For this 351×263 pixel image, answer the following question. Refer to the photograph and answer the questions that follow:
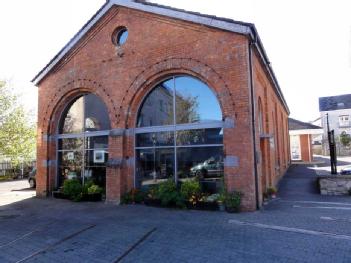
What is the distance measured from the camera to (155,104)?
1118cm

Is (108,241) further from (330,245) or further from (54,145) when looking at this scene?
(54,145)

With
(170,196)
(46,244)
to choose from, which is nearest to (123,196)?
(170,196)

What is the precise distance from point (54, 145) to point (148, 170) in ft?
17.8

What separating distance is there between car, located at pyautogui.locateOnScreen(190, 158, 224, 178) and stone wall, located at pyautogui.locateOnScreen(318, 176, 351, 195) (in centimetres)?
521

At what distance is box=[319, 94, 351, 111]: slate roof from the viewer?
1909 inches

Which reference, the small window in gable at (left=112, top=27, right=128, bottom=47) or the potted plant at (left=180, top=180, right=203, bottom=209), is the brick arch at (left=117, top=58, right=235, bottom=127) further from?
the potted plant at (left=180, top=180, right=203, bottom=209)

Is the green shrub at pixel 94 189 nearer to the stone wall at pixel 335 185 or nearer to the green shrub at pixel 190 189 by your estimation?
the green shrub at pixel 190 189

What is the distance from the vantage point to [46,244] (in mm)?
6367

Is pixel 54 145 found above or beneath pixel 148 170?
above

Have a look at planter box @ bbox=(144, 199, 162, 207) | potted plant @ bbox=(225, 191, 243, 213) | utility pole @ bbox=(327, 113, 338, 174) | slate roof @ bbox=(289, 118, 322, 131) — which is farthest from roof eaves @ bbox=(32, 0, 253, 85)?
slate roof @ bbox=(289, 118, 322, 131)

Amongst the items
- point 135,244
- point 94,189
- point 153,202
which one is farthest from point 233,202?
point 94,189

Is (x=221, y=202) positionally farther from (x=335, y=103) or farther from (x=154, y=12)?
(x=335, y=103)

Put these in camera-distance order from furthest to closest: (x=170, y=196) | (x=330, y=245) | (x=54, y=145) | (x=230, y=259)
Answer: (x=54, y=145) → (x=170, y=196) → (x=330, y=245) → (x=230, y=259)

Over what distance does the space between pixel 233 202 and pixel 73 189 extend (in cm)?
671
